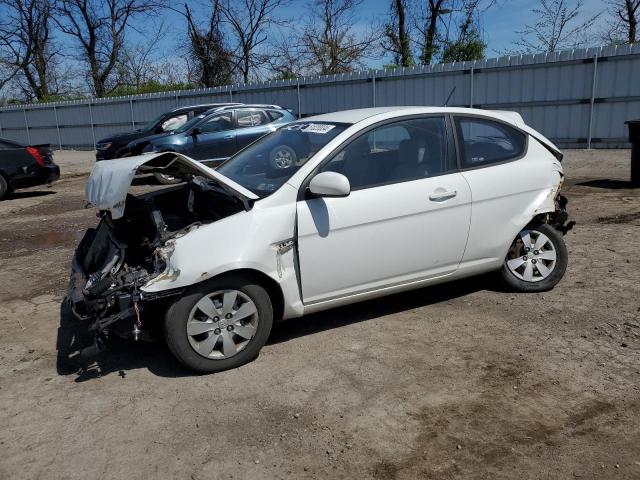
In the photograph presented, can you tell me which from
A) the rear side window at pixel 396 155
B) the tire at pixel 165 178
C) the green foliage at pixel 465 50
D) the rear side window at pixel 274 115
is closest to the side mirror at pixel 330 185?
the rear side window at pixel 396 155

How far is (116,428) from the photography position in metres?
3.33

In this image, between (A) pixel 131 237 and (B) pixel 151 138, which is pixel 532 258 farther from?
(B) pixel 151 138

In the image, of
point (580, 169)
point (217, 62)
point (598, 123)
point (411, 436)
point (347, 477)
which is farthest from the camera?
point (217, 62)

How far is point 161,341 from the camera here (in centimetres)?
451

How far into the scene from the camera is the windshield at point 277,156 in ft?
14.0

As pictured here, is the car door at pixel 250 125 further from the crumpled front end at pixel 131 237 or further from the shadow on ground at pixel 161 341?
the crumpled front end at pixel 131 237

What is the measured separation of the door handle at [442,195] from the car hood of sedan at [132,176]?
137 cm

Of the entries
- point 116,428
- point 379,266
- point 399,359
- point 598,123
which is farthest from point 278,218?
point 598,123

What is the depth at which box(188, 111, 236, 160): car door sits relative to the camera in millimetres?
12766

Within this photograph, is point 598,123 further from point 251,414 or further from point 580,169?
point 251,414

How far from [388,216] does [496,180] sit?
1.08 metres

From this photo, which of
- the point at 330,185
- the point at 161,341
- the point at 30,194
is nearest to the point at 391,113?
the point at 330,185

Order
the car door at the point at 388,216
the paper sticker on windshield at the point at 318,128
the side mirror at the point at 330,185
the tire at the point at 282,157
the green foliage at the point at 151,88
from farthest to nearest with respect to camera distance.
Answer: the green foliage at the point at 151,88
the paper sticker on windshield at the point at 318,128
the tire at the point at 282,157
the car door at the point at 388,216
the side mirror at the point at 330,185

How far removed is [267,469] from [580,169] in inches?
440
